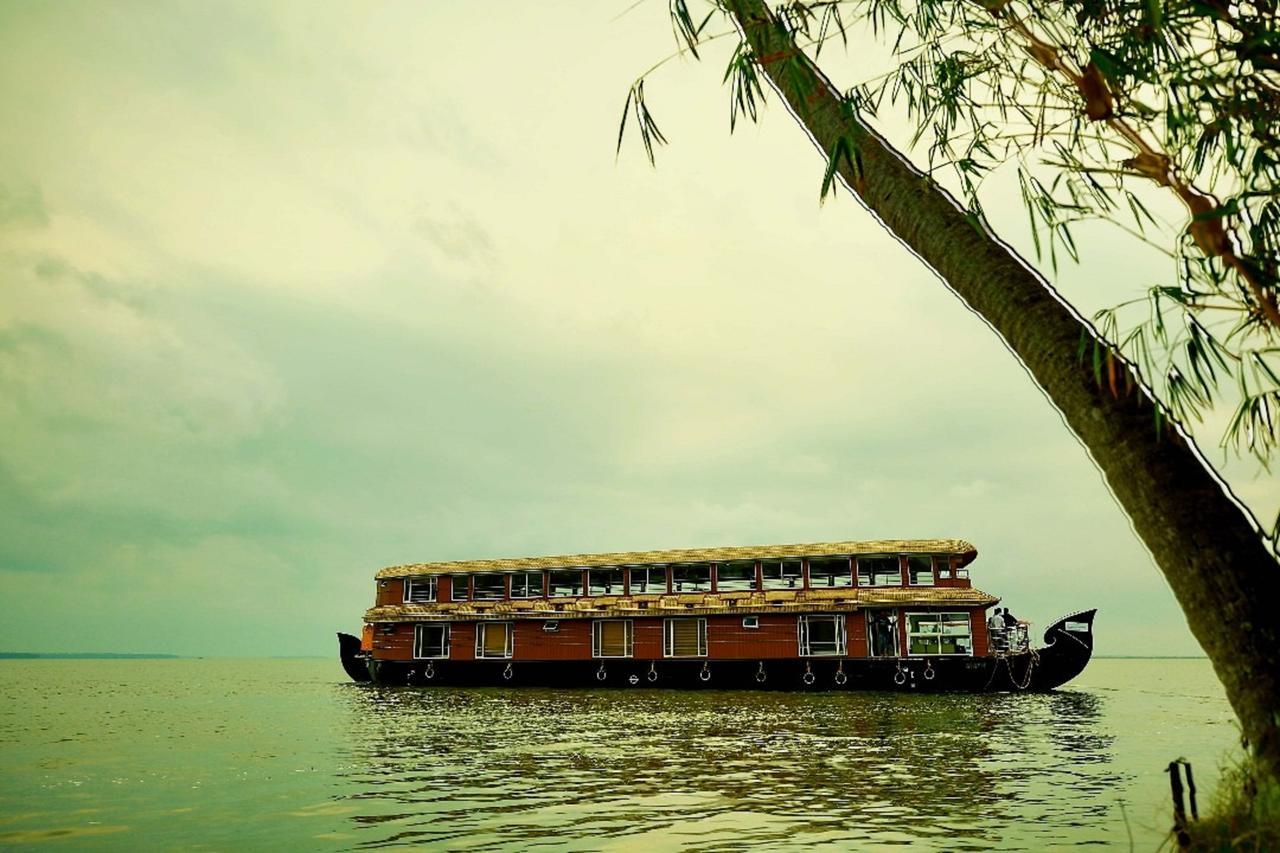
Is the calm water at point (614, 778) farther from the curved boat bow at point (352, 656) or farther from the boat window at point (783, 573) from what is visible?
the curved boat bow at point (352, 656)

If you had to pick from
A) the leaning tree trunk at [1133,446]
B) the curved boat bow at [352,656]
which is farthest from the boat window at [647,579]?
the leaning tree trunk at [1133,446]

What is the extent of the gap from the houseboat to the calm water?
4.65m

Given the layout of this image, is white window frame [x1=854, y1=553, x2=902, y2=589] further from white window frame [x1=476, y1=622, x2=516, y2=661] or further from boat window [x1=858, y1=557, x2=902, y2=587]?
white window frame [x1=476, y1=622, x2=516, y2=661]

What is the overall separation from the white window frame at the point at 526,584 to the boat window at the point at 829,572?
10550 millimetres

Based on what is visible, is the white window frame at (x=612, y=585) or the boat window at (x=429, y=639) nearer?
the white window frame at (x=612, y=585)

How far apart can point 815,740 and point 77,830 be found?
1230cm

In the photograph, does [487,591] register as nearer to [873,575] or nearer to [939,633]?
[873,575]

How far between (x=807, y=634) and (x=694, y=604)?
4.05m

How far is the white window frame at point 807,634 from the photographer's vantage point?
32.2 metres

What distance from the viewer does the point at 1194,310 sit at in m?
4.70

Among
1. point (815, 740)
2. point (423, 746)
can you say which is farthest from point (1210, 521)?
point (423, 746)

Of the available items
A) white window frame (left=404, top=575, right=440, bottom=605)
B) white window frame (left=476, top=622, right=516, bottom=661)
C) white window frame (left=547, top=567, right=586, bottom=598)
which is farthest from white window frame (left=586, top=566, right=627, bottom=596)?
white window frame (left=404, top=575, right=440, bottom=605)

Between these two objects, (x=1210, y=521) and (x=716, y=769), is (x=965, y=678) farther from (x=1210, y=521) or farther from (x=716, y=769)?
(x=1210, y=521)

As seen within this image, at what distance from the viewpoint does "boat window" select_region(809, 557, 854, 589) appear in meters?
33.5
